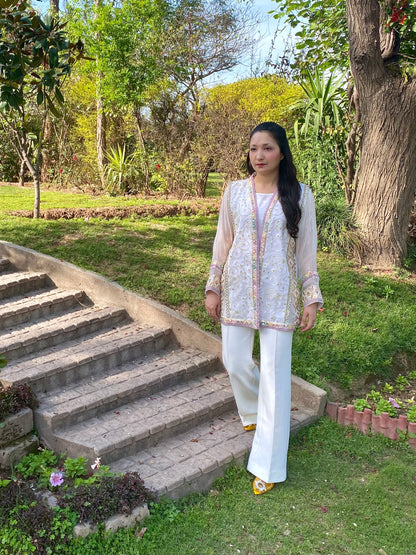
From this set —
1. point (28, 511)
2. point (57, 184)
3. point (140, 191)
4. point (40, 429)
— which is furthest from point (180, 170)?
point (28, 511)

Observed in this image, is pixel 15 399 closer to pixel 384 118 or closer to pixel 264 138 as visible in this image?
pixel 264 138

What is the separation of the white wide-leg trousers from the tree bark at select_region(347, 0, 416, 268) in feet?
11.4

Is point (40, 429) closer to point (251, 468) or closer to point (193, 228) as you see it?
point (251, 468)

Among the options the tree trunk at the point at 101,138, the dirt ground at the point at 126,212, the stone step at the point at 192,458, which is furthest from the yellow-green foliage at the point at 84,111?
the stone step at the point at 192,458

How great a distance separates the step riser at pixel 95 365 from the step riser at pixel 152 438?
0.58 meters

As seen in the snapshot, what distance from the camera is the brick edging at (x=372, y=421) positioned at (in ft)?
12.7

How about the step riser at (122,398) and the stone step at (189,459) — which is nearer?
the stone step at (189,459)

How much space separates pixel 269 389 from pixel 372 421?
1192 millimetres

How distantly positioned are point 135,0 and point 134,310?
26.6 feet

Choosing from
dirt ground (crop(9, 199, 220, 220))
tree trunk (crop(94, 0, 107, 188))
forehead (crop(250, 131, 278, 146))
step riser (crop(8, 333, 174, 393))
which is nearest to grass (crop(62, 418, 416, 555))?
step riser (crop(8, 333, 174, 393))

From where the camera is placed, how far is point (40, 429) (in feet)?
11.7

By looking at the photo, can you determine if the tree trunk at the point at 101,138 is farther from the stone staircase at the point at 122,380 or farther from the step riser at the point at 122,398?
the step riser at the point at 122,398

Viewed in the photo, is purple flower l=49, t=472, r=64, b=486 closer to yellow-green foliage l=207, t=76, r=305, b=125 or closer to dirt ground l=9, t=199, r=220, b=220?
dirt ground l=9, t=199, r=220, b=220

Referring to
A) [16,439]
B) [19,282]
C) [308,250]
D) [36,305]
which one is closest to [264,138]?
[308,250]
